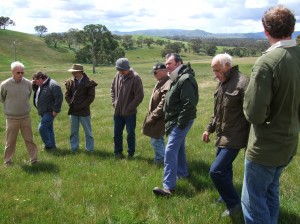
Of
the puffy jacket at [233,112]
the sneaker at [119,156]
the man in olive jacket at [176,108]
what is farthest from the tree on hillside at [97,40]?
the puffy jacket at [233,112]

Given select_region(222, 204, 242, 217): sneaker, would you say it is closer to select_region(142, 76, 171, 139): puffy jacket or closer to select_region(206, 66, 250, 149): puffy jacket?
select_region(206, 66, 250, 149): puffy jacket

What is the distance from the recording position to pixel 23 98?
27.2ft

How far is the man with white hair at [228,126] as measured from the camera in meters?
5.11

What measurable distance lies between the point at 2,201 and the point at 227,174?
12.1 feet

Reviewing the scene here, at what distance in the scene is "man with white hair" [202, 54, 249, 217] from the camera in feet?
16.8

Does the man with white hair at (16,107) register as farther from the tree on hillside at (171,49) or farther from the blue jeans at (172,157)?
the tree on hillside at (171,49)

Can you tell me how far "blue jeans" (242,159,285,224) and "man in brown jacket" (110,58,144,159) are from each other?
4946mm

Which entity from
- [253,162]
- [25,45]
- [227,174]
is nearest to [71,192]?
[227,174]

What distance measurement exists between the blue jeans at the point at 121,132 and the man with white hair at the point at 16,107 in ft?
6.54

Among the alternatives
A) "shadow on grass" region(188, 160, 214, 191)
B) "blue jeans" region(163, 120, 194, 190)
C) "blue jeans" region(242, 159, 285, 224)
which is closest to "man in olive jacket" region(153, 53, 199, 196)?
"blue jeans" region(163, 120, 194, 190)

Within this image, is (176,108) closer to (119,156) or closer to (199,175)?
(199,175)

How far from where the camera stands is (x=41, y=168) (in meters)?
7.88

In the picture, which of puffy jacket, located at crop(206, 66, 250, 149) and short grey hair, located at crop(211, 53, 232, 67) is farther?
short grey hair, located at crop(211, 53, 232, 67)

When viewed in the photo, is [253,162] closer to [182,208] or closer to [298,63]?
[298,63]
